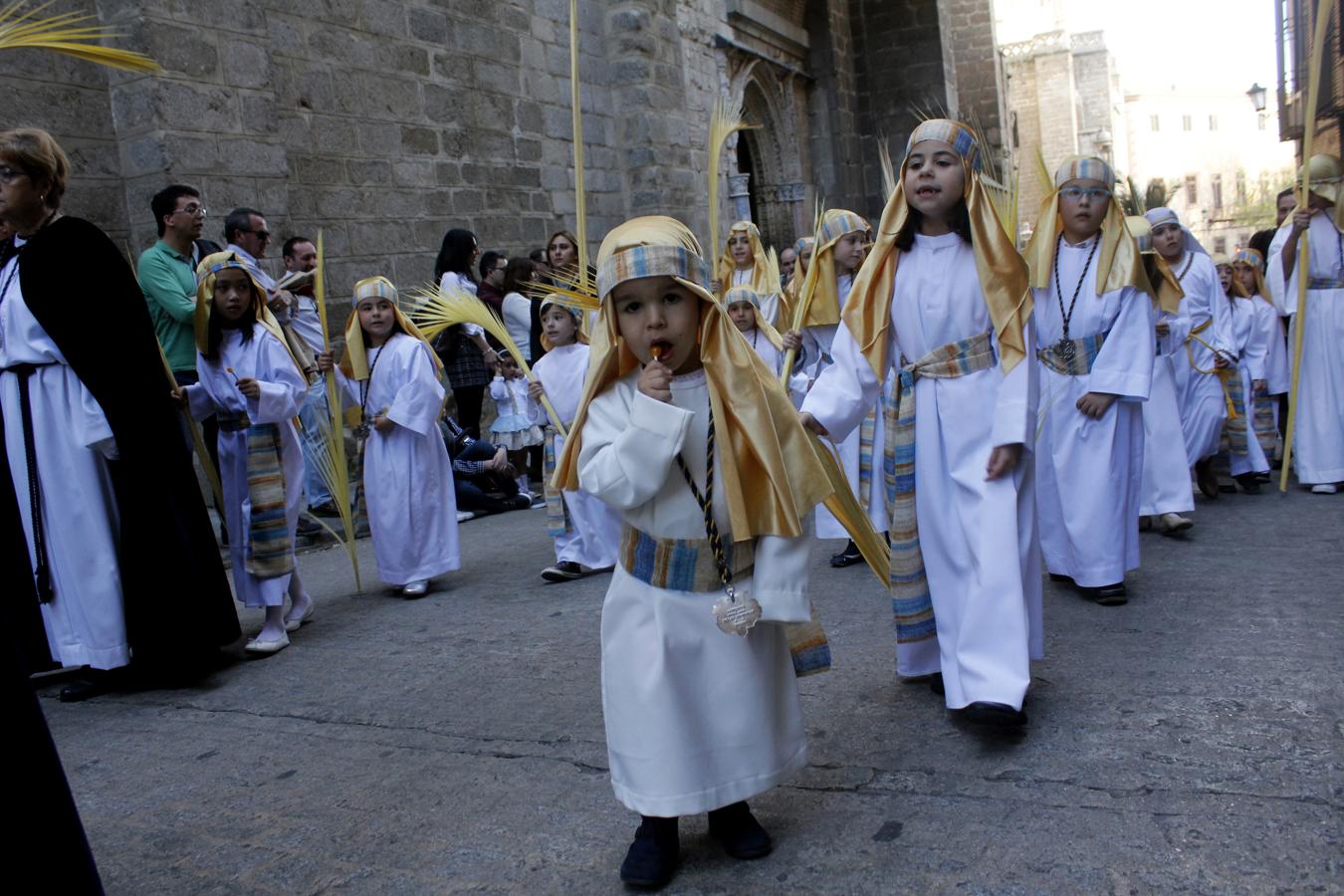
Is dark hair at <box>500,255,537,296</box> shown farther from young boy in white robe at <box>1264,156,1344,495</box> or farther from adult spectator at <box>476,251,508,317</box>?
young boy in white robe at <box>1264,156,1344,495</box>

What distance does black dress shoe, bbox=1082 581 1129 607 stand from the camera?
5008 mm

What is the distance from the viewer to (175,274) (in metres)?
6.32

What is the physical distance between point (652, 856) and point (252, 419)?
3433mm

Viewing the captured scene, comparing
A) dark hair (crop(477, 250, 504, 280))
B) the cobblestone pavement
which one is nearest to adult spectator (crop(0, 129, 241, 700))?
the cobblestone pavement

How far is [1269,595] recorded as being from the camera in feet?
16.1

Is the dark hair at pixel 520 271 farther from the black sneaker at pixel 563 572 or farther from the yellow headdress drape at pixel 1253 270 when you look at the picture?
the yellow headdress drape at pixel 1253 270

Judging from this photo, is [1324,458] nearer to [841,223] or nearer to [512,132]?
[841,223]

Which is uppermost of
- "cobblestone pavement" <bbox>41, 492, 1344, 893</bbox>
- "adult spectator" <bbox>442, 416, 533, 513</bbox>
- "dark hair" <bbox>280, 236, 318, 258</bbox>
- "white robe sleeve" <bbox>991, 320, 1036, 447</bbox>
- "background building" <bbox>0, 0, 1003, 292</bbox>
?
"background building" <bbox>0, 0, 1003, 292</bbox>

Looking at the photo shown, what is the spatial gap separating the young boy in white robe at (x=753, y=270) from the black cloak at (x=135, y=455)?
383 cm

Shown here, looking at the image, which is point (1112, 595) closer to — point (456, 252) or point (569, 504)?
point (569, 504)

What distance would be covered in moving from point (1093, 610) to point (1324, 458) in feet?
11.6

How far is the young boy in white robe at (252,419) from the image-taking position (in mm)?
5383

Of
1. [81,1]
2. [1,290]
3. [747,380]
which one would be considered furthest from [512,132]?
[747,380]

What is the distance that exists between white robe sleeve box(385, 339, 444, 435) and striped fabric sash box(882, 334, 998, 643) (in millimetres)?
3232
